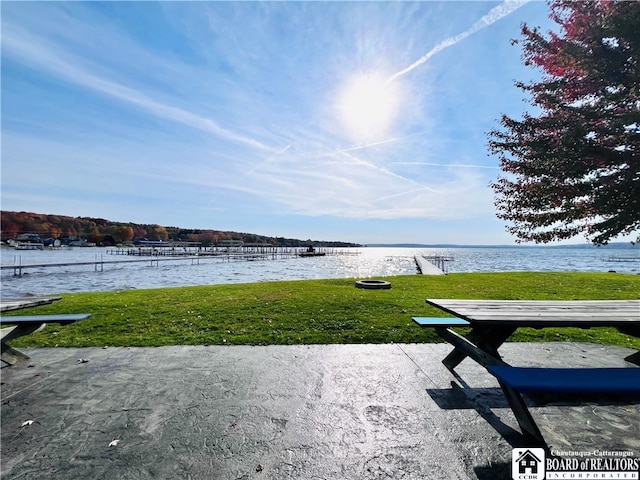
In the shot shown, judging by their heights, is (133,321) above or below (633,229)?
below

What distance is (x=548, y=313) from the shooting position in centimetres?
317

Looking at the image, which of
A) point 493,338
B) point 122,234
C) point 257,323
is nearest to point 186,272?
point 257,323

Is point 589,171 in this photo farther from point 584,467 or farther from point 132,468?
point 132,468

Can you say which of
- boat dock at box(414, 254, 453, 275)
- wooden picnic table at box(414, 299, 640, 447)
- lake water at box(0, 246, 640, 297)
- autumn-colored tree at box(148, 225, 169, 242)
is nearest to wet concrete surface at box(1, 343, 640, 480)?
wooden picnic table at box(414, 299, 640, 447)

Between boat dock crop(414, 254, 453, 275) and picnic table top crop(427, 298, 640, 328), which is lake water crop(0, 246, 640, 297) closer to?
boat dock crop(414, 254, 453, 275)

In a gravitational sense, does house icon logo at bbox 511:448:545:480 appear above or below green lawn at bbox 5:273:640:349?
above

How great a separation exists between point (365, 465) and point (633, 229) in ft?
21.0

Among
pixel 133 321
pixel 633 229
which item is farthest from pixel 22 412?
pixel 633 229

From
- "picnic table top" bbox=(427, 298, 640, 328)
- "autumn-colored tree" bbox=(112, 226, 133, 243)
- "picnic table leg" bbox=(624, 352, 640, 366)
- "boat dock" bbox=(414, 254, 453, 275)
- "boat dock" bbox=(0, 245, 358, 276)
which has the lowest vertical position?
"boat dock" bbox=(0, 245, 358, 276)

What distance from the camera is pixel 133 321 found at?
21.8 feet

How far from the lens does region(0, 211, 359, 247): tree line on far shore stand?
10430 cm

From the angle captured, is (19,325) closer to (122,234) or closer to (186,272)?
(186,272)

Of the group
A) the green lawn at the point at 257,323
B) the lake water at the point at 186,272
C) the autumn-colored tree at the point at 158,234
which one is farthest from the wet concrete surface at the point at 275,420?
the autumn-colored tree at the point at 158,234

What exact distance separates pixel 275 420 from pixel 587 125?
6.61 meters
